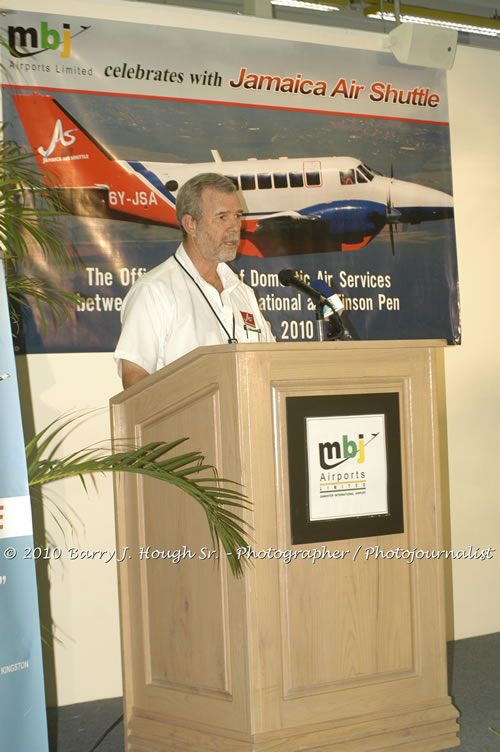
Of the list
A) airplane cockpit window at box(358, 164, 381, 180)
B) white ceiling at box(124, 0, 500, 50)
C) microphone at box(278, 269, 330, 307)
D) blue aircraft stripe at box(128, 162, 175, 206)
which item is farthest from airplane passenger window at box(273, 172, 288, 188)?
microphone at box(278, 269, 330, 307)

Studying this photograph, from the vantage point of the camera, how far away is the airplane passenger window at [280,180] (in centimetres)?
407

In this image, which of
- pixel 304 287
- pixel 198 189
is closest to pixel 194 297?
pixel 198 189

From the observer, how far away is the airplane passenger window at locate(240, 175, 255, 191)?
4.01 m

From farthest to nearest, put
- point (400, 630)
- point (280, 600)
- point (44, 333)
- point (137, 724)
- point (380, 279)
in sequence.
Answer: point (380, 279) < point (44, 333) < point (137, 724) < point (400, 630) < point (280, 600)

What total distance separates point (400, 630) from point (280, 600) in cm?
42

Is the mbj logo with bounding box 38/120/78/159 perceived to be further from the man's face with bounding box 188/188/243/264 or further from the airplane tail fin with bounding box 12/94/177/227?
the man's face with bounding box 188/188/243/264

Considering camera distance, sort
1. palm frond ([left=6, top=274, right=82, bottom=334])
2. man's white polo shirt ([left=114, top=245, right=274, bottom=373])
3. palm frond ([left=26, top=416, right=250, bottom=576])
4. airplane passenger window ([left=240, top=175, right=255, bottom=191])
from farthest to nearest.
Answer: airplane passenger window ([left=240, top=175, right=255, bottom=191]) < palm frond ([left=6, top=274, right=82, bottom=334]) < man's white polo shirt ([left=114, top=245, right=274, bottom=373]) < palm frond ([left=26, top=416, right=250, bottom=576])

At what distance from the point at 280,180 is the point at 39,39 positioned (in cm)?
129

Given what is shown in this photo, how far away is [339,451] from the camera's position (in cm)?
235

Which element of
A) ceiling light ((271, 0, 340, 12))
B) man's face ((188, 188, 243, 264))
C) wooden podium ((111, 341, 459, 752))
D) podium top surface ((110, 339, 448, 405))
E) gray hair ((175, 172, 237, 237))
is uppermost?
ceiling light ((271, 0, 340, 12))

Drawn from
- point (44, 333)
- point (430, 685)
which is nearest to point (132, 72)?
point (44, 333)

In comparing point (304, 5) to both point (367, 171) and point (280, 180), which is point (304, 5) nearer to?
point (367, 171)

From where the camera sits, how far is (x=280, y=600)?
2279mm

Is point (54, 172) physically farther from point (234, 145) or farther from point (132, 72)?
point (234, 145)
